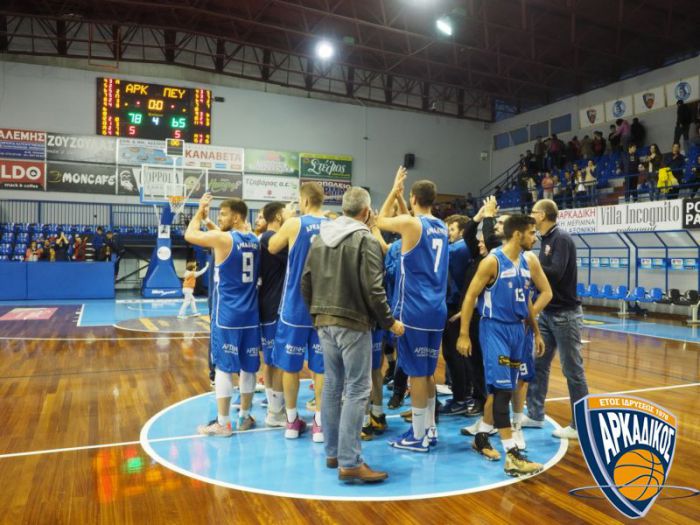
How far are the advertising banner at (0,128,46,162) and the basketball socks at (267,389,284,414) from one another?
1839 centimetres

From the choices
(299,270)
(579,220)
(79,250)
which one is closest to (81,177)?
(79,250)

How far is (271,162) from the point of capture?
74.3 ft

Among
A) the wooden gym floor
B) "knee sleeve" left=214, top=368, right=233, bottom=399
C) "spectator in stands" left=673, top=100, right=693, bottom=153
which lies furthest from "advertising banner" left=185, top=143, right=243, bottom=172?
"knee sleeve" left=214, top=368, right=233, bottom=399

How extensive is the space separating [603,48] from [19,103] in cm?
2073

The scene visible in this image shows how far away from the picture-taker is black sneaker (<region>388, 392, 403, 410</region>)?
224 inches

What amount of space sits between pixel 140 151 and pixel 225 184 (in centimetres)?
333

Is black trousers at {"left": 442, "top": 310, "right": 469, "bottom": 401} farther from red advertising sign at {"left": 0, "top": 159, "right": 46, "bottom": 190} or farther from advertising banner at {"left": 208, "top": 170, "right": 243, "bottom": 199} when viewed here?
red advertising sign at {"left": 0, "top": 159, "right": 46, "bottom": 190}

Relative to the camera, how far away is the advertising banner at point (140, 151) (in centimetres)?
2027

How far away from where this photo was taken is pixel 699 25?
56.3 ft

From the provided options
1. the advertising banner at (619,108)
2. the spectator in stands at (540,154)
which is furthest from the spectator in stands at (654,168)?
the spectator in stands at (540,154)

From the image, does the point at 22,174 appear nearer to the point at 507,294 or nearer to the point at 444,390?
the point at 444,390

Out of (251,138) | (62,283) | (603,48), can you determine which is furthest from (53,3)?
(603,48)

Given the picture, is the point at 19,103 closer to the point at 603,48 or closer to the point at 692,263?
the point at 603,48

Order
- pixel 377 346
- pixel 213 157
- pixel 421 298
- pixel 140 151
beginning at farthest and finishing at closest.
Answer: pixel 213 157 < pixel 140 151 < pixel 377 346 < pixel 421 298
